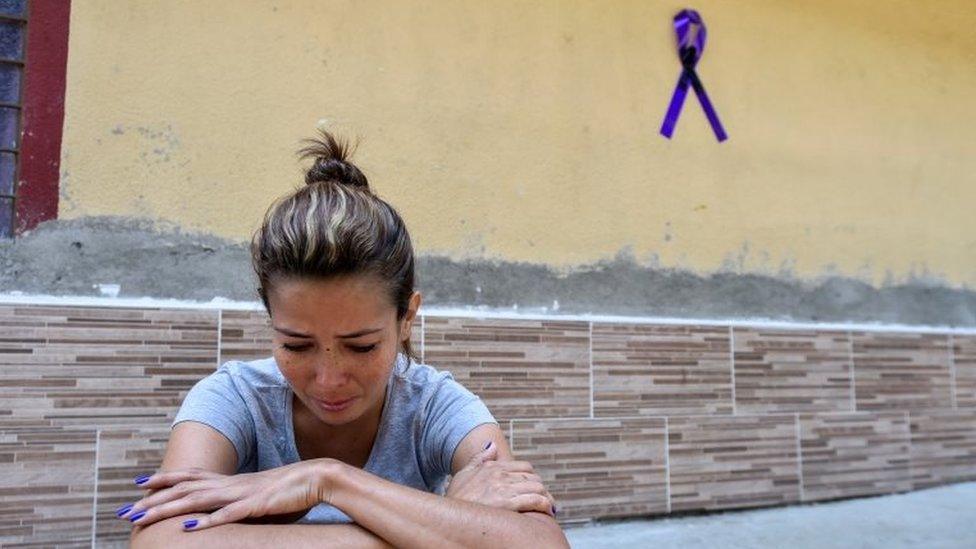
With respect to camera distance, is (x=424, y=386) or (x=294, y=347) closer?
(x=294, y=347)

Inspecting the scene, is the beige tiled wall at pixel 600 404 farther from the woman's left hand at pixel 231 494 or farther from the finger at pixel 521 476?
the finger at pixel 521 476

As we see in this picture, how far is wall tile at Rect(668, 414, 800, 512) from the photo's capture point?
272 centimetres

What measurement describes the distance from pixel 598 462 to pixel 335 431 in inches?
46.1

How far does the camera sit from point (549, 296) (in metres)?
2.62

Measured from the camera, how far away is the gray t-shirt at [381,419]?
5.12ft

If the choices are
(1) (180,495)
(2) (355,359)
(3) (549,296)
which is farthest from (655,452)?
(1) (180,495)

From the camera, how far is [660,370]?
2.73 metres

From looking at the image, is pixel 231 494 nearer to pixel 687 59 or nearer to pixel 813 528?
pixel 813 528

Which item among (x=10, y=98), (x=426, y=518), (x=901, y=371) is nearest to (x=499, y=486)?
(x=426, y=518)

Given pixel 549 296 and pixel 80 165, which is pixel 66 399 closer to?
pixel 80 165

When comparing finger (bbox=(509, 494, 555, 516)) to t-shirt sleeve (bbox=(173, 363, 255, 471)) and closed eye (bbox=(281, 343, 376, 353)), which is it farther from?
t-shirt sleeve (bbox=(173, 363, 255, 471))

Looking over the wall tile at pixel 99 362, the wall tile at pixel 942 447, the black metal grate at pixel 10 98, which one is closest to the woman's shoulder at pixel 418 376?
the wall tile at pixel 99 362

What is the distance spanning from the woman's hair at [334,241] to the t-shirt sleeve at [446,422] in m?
0.23

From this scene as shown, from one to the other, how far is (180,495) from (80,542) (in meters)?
0.87
